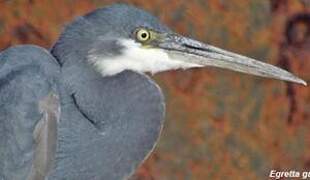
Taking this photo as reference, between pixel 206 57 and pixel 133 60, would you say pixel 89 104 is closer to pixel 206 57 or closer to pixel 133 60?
pixel 133 60

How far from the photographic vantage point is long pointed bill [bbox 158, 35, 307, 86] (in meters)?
1.57

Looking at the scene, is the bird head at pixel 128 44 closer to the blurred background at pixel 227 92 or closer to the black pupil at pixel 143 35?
the black pupil at pixel 143 35

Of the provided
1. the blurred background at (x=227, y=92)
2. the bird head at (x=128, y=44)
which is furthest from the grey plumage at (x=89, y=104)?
the blurred background at (x=227, y=92)

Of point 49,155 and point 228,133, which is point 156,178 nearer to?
point 228,133

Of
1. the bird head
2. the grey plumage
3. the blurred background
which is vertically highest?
the bird head

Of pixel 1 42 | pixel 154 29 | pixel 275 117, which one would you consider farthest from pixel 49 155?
pixel 275 117

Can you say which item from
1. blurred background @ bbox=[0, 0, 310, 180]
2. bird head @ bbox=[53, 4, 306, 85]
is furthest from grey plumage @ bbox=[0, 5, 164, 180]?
blurred background @ bbox=[0, 0, 310, 180]

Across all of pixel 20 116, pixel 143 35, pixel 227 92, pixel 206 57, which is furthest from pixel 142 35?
pixel 227 92

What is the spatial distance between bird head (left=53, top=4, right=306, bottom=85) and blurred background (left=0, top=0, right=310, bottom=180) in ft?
2.05

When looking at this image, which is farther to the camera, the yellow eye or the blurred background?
the blurred background

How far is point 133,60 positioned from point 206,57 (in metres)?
0.12

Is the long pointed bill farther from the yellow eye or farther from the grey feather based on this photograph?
the grey feather

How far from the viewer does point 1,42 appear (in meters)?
2.17

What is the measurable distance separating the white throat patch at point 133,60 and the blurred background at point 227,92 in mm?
645
